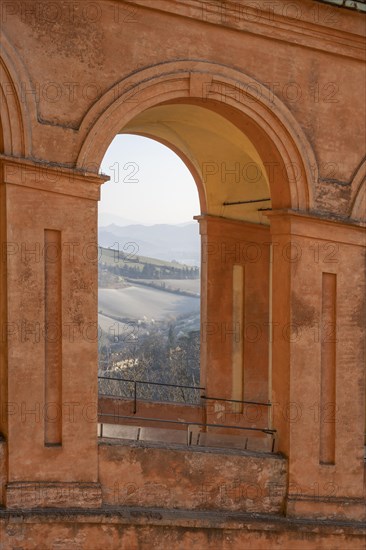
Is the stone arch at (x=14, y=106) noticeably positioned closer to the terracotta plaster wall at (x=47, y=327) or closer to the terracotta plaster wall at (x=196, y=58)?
the terracotta plaster wall at (x=196, y=58)

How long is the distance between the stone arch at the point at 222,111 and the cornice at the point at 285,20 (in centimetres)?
59

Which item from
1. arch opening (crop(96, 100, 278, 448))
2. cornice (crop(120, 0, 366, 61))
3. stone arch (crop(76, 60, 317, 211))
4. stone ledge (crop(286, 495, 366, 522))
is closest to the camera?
stone arch (crop(76, 60, 317, 211))

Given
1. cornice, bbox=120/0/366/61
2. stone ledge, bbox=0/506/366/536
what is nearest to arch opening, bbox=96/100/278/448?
cornice, bbox=120/0/366/61

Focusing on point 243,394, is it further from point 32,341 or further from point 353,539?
point 32,341

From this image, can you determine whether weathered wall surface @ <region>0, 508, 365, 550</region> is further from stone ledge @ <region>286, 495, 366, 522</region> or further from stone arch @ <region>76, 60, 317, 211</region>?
stone arch @ <region>76, 60, 317, 211</region>

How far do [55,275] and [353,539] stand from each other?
513 centimetres

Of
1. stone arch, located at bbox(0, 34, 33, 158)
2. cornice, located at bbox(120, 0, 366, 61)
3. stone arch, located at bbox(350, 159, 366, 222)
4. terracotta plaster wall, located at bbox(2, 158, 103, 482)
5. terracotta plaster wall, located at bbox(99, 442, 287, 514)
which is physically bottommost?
terracotta plaster wall, located at bbox(99, 442, 287, 514)

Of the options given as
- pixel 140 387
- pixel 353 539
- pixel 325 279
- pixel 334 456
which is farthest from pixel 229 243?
pixel 140 387

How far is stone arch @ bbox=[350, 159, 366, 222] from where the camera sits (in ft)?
39.3

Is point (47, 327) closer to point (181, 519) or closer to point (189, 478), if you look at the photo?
point (189, 478)

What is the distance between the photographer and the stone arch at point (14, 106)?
941 cm

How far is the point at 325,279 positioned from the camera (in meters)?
11.8

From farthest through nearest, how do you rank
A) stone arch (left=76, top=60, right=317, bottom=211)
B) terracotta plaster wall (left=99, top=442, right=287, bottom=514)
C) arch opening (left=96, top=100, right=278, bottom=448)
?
arch opening (left=96, top=100, right=278, bottom=448), terracotta plaster wall (left=99, top=442, right=287, bottom=514), stone arch (left=76, top=60, right=317, bottom=211)

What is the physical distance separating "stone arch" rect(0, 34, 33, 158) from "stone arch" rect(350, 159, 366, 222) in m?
4.61
